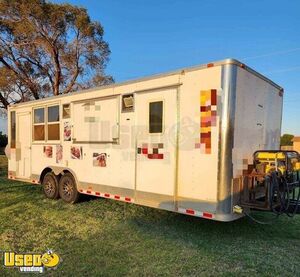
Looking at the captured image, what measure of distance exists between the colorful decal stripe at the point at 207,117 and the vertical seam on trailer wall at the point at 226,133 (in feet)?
0.49

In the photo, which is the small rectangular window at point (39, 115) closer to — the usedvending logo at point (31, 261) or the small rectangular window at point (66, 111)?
the small rectangular window at point (66, 111)

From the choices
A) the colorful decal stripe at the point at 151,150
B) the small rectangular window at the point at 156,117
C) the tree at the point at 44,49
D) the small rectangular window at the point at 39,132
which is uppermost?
the tree at the point at 44,49

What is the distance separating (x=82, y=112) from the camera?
23.7 feet

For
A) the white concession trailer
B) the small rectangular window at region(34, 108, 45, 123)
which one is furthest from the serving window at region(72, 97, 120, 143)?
the small rectangular window at region(34, 108, 45, 123)

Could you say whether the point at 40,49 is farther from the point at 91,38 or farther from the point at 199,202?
the point at 199,202

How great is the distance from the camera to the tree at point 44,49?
60.7ft

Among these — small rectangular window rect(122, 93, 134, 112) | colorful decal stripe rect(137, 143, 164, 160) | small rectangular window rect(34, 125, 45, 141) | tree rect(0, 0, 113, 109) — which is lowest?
colorful decal stripe rect(137, 143, 164, 160)

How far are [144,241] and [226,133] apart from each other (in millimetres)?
2211

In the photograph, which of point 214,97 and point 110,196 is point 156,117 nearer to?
point 214,97

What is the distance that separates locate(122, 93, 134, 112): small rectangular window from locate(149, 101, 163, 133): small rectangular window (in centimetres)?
51

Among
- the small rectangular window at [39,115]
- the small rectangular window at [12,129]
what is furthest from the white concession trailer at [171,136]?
the small rectangular window at [12,129]

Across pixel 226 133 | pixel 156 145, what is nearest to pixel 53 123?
pixel 156 145

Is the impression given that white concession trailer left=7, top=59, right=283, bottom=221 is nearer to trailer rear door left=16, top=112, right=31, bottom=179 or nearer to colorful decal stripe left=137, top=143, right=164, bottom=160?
colorful decal stripe left=137, top=143, right=164, bottom=160

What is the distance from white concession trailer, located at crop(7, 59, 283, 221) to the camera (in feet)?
15.7
